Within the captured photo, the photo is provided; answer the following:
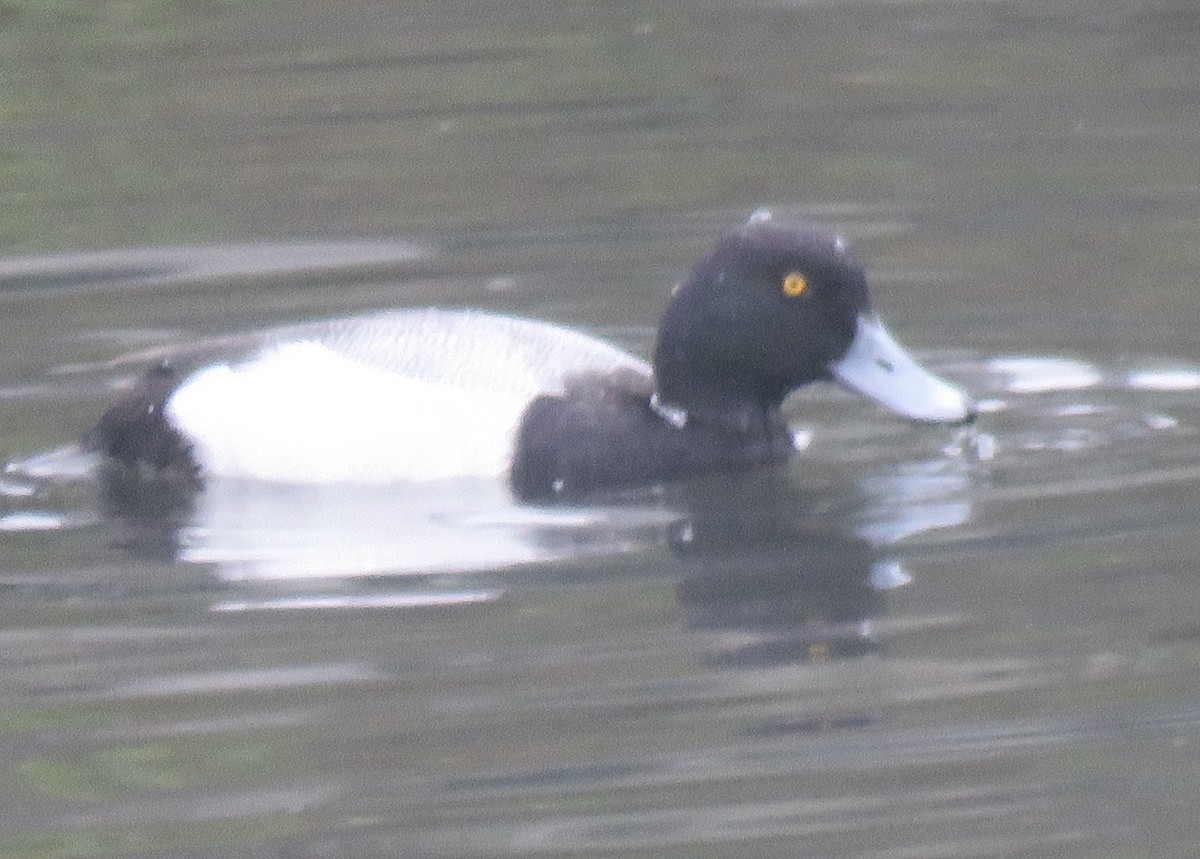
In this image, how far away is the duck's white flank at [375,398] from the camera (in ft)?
27.2

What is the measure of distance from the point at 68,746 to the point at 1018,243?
18.4ft

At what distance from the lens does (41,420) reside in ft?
30.2

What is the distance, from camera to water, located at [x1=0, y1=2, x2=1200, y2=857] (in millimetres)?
5871

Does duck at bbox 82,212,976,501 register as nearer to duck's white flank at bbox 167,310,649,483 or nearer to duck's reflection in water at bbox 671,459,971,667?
duck's white flank at bbox 167,310,649,483

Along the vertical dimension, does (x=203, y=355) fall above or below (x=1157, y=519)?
above

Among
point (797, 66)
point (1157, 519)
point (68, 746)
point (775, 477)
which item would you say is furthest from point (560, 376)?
point (797, 66)

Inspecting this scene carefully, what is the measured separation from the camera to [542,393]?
27.5 feet

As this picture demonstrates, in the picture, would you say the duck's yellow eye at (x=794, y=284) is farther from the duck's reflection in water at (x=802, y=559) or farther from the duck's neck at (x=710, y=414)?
the duck's reflection in water at (x=802, y=559)

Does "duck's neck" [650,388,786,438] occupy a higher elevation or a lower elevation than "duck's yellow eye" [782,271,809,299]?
lower

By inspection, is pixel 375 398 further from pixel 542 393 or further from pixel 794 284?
pixel 794 284

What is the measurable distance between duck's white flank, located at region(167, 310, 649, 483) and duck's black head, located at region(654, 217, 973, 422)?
0.30 meters

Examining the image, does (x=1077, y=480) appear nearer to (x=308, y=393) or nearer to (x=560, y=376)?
(x=560, y=376)

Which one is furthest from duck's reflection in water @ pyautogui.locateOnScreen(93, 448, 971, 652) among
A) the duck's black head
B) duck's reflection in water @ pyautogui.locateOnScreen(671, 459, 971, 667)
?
the duck's black head

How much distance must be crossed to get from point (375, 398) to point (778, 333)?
1.19 metres
